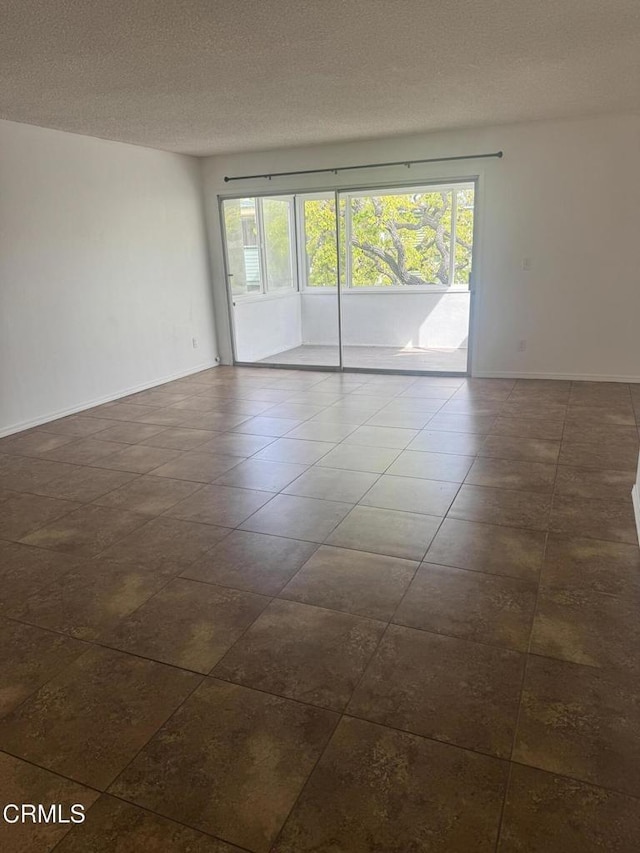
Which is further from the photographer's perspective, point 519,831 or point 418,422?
point 418,422

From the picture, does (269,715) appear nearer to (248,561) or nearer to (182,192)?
(248,561)

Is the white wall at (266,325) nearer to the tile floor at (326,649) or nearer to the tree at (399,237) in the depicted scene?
the tree at (399,237)

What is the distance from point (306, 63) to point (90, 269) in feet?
9.28

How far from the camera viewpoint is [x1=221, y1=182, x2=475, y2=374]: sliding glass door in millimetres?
7438

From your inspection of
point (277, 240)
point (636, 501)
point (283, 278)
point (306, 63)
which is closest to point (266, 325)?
point (283, 278)

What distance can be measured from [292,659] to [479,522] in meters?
1.29

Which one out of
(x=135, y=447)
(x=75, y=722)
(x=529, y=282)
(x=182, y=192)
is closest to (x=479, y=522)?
(x=75, y=722)

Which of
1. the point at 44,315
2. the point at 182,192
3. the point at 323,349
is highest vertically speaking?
the point at 182,192

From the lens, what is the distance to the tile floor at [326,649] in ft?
4.58

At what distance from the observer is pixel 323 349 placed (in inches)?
332

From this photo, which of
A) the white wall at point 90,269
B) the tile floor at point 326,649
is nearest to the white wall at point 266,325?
the white wall at point 90,269

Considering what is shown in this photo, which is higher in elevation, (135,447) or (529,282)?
(529,282)

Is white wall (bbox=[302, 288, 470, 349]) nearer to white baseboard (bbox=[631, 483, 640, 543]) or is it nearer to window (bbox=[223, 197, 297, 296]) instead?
window (bbox=[223, 197, 297, 296])

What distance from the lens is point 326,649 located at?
1.97m
